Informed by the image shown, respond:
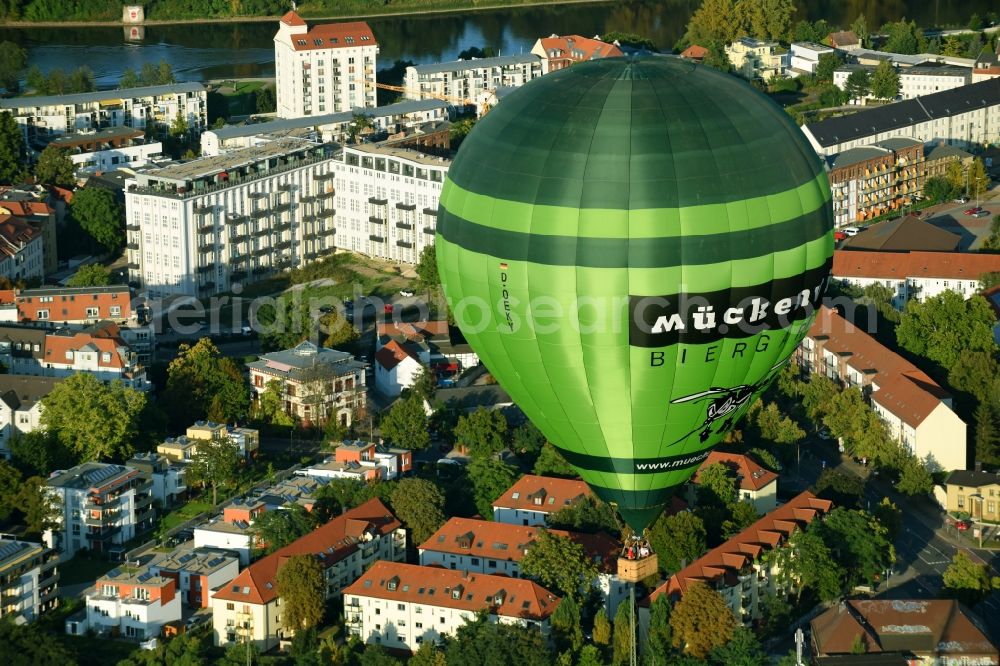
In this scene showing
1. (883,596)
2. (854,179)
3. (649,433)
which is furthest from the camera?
(854,179)

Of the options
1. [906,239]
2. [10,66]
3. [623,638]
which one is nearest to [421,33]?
[10,66]

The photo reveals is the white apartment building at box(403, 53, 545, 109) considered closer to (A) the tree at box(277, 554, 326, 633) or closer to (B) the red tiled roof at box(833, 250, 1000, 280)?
(B) the red tiled roof at box(833, 250, 1000, 280)

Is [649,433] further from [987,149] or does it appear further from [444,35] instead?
[444,35]

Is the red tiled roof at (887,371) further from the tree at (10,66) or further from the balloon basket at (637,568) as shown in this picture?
the tree at (10,66)

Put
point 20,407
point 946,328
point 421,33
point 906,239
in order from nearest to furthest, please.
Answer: point 20,407
point 946,328
point 906,239
point 421,33

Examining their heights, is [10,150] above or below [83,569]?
above

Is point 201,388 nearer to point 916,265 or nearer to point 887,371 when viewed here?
point 887,371

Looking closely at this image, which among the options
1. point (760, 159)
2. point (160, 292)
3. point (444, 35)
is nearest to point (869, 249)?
point (160, 292)
